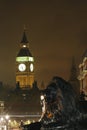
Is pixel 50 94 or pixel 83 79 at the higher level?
pixel 83 79

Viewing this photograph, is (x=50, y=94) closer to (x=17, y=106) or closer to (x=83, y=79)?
(x=83, y=79)

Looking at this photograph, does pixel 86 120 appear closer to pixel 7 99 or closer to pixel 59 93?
pixel 59 93

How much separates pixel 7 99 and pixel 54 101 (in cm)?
16756

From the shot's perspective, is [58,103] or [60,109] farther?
[58,103]

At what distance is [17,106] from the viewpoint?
180000 mm

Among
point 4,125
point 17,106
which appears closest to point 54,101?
point 4,125

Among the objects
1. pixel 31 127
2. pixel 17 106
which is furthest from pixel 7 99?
pixel 31 127

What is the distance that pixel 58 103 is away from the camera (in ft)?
61.1

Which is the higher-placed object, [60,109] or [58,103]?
[58,103]

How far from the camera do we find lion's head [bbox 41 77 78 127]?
1844 cm

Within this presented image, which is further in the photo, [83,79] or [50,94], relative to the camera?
[83,79]

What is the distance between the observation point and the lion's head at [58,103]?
18.4 meters

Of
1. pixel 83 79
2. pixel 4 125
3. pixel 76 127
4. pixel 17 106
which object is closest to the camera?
pixel 76 127

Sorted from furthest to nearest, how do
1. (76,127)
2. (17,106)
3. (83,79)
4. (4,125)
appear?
(17,106) → (83,79) → (4,125) → (76,127)
